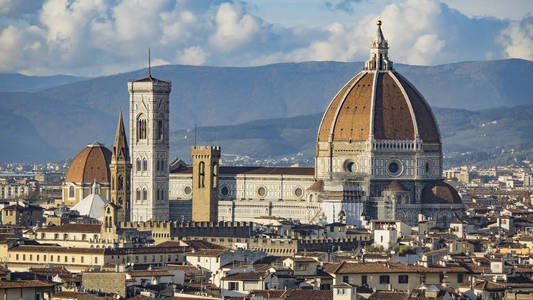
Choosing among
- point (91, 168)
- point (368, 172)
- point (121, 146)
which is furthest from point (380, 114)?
point (91, 168)

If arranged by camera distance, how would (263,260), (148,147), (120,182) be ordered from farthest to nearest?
(148,147), (120,182), (263,260)

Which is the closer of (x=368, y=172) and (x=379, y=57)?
(x=368, y=172)

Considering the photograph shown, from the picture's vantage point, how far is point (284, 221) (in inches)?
4953

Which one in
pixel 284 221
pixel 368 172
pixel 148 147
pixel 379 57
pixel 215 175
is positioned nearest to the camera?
pixel 284 221

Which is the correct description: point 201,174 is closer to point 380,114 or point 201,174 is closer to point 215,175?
point 215,175

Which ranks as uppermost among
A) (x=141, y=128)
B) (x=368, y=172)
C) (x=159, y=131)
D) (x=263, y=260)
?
(x=141, y=128)

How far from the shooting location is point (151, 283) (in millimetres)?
72375

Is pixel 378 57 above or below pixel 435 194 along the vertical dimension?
above

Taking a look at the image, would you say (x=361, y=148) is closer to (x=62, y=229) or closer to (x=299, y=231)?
(x=299, y=231)

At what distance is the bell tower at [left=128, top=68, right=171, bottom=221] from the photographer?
141500 mm

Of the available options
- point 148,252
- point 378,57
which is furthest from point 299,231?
point 378,57

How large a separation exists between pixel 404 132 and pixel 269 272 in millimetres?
71600

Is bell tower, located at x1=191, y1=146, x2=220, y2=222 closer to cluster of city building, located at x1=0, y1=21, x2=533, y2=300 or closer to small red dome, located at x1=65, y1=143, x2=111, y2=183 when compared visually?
cluster of city building, located at x1=0, y1=21, x2=533, y2=300

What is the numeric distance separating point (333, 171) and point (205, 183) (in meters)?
10.7
